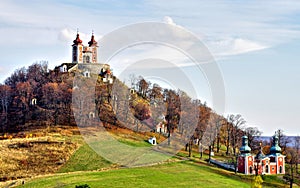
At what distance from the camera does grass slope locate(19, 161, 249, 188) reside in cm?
5197

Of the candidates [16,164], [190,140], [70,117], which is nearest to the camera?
[16,164]

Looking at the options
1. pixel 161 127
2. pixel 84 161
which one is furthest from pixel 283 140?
pixel 84 161

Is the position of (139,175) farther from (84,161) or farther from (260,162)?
(260,162)

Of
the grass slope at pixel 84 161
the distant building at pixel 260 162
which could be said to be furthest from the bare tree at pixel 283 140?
the grass slope at pixel 84 161

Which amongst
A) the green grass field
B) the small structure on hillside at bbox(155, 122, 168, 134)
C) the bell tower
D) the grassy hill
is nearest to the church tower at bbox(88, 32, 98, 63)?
the bell tower

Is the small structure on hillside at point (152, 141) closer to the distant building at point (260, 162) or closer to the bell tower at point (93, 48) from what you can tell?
the distant building at point (260, 162)

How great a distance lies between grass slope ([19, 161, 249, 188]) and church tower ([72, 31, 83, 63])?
151 feet

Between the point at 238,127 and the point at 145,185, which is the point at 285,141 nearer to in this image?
the point at 238,127

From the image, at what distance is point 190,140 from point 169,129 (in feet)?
15.0

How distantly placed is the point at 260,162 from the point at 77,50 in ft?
159

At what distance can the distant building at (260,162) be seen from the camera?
69431 millimetres

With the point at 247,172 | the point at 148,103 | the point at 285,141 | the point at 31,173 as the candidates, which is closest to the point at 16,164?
the point at 31,173

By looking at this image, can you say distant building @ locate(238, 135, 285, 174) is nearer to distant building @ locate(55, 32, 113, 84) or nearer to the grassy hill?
the grassy hill

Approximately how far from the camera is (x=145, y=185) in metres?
51.8
